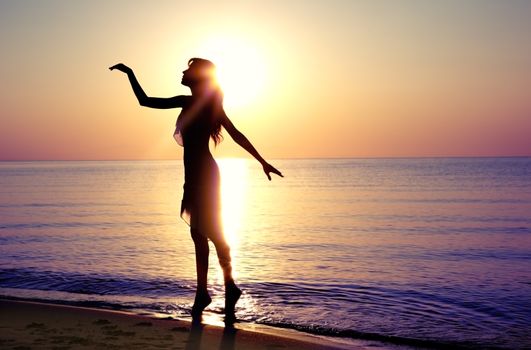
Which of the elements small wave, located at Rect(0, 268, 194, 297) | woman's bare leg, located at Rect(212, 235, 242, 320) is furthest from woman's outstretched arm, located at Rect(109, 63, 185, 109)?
small wave, located at Rect(0, 268, 194, 297)

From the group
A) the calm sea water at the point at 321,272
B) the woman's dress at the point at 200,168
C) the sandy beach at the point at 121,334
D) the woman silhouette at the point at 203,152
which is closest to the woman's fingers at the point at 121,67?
the woman silhouette at the point at 203,152

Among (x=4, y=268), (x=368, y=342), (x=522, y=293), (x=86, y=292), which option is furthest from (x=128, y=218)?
(x=368, y=342)

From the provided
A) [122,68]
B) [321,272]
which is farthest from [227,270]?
[321,272]

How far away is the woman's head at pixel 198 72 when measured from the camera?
22.6ft

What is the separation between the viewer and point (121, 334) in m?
5.91

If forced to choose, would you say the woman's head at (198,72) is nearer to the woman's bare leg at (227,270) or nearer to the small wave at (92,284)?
the woman's bare leg at (227,270)

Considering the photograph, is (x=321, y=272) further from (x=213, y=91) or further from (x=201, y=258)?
(x=213, y=91)

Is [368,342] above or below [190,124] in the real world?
below

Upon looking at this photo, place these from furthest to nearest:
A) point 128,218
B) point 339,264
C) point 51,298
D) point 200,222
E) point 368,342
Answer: point 128,218 → point 339,264 → point 51,298 → point 200,222 → point 368,342

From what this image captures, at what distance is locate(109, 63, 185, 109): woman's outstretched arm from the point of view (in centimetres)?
642

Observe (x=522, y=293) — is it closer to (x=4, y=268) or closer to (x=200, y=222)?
(x=200, y=222)

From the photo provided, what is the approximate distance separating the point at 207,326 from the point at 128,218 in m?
20.0

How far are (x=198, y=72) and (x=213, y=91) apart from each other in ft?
0.92

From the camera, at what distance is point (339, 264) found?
12984 millimetres
